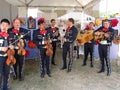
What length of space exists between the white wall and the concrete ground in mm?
4229

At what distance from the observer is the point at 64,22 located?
12555mm

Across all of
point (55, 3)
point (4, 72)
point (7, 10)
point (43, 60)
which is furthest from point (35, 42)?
point (7, 10)

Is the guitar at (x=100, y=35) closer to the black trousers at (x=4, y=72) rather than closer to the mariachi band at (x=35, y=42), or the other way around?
the mariachi band at (x=35, y=42)

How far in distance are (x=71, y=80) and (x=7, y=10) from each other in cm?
673

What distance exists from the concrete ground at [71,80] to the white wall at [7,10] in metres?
4.23

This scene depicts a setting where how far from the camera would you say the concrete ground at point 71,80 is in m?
5.98

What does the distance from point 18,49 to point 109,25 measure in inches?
103

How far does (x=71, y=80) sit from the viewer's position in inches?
261

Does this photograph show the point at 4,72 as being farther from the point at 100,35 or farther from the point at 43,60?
the point at 100,35

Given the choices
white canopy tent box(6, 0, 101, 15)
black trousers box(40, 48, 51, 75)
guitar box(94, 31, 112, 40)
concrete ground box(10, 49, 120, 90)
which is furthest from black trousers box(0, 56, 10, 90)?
white canopy tent box(6, 0, 101, 15)

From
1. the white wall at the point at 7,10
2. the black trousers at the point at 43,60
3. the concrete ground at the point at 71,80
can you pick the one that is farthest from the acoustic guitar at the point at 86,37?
the white wall at the point at 7,10

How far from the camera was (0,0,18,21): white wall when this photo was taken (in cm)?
1156

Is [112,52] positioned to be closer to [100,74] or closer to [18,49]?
[100,74]

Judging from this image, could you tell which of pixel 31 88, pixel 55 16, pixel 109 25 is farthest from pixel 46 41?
pixel 55 16
